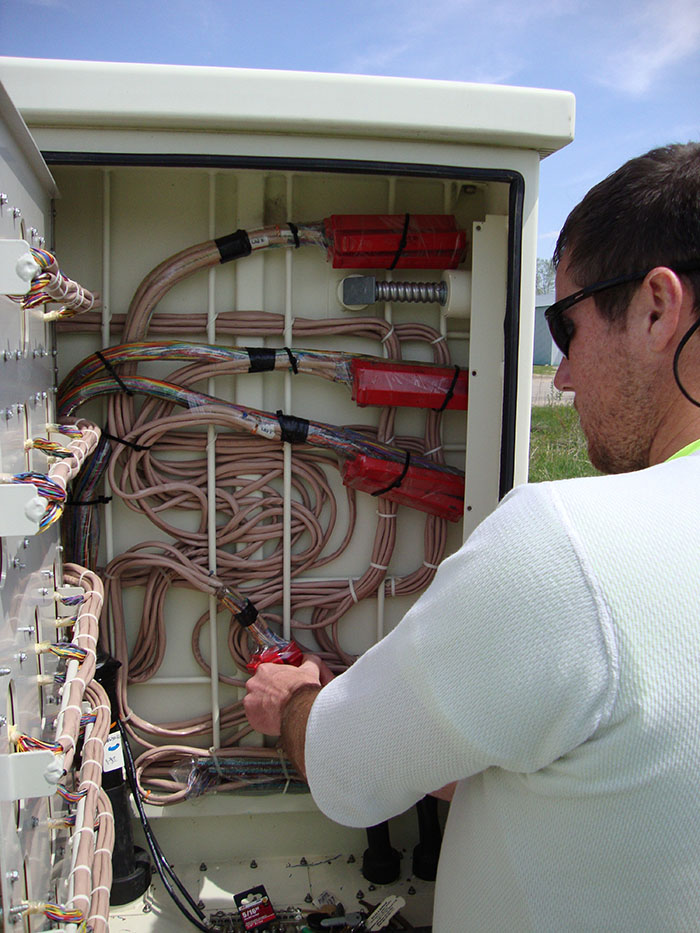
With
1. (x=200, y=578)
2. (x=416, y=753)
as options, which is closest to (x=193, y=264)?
(x=200, y=578)

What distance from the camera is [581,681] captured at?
0.54 metres

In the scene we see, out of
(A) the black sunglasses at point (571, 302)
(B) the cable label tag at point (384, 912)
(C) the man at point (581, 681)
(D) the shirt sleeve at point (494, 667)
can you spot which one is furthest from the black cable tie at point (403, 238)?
(B) the cable label tag at point (384, 912)

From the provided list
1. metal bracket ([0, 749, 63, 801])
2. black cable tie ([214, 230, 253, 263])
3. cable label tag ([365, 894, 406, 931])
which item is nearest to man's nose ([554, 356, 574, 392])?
metal bracket ([0, 749, 63, 801])

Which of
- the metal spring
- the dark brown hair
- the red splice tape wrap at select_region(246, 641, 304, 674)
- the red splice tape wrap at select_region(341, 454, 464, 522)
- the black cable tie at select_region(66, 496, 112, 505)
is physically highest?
the metal spring

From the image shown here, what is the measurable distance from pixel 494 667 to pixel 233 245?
1.25 m

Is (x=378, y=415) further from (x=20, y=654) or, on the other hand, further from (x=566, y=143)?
(x=20, y=654)

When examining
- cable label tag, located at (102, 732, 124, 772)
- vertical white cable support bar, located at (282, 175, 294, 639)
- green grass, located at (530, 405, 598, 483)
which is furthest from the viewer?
green grass, located at (530, 405, 598, 483)

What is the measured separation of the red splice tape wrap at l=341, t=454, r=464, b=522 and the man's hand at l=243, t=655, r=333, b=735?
2.04 ft

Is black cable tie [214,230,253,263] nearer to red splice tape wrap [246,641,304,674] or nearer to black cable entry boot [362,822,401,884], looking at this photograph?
red splice tape wrap [246,641,304,674]

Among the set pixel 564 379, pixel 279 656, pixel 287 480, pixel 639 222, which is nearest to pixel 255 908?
pixel 279 656

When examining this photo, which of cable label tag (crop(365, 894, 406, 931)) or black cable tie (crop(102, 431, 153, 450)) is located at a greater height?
black cable tie (crop(102, 431, 153, 450))

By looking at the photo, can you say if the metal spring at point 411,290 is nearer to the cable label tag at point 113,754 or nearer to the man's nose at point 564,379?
the man's nose at point 564,379

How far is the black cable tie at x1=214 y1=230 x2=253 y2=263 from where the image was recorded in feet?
5.21

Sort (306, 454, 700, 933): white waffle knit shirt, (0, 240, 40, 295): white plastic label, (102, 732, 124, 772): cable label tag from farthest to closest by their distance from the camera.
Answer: (102, 732, 124, 772): cable label tag, (0, 240, 40, 295): white plastic label, (306, 454, 700, 933): white waffle knit shirt
